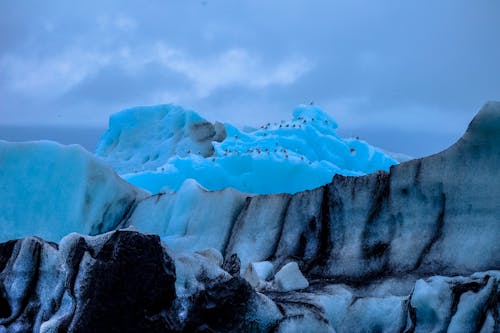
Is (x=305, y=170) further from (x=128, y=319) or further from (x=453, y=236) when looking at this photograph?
(x=128, y=319)

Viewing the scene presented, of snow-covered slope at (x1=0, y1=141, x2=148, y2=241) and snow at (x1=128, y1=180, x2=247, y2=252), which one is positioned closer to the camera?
snow at (x1=128, y1=180, x2=247, y2=252)

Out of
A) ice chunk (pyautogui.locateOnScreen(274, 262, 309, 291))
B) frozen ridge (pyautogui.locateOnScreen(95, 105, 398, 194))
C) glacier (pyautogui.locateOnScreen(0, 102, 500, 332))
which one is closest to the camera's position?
glacier (pyautogui.locateOnScreen(0, 102, 500, 332))

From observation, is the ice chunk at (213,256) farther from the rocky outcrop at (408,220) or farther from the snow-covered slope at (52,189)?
the snow-covered slope at (52,189)

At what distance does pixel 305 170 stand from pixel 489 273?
349 inches

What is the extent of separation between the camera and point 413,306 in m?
5.90

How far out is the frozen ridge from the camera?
15281 millimetres

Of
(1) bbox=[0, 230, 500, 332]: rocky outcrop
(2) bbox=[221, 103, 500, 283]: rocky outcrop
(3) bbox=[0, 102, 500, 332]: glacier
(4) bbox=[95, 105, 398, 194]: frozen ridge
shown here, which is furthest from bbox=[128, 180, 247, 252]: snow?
(1) bbox=[0, 230, 500, 332]: rocky outcrop

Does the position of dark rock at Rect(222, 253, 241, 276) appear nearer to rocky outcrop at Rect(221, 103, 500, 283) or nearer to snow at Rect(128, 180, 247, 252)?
rocky outcrop at Rect(221, 103, 500, 283)

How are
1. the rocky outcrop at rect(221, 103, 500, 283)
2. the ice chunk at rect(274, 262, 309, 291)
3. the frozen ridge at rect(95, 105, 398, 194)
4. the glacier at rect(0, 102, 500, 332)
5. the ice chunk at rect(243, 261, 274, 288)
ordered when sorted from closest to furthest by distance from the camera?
the glacier at rect(0, 102, 500, 332) → the rocky outcrop at rect(221, 103, 500, 283) → the ice chunk at rect(274, 262, 309, 291) → the ice chunk at rect(243, 261, 274, 288) → the frozen ridge at rect(95, 105, 398, 194)

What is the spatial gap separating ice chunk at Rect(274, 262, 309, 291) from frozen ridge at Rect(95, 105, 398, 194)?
4.29 m

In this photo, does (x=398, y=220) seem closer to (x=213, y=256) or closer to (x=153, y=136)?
(x=213, y=256)

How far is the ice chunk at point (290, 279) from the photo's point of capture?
717cm

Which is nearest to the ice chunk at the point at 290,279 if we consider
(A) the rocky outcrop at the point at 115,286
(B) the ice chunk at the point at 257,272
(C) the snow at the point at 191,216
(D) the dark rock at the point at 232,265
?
(B) the ice chunk at the point at 257,272

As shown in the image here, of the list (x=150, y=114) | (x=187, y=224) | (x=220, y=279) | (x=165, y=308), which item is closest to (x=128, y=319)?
(x=165, y=308)
